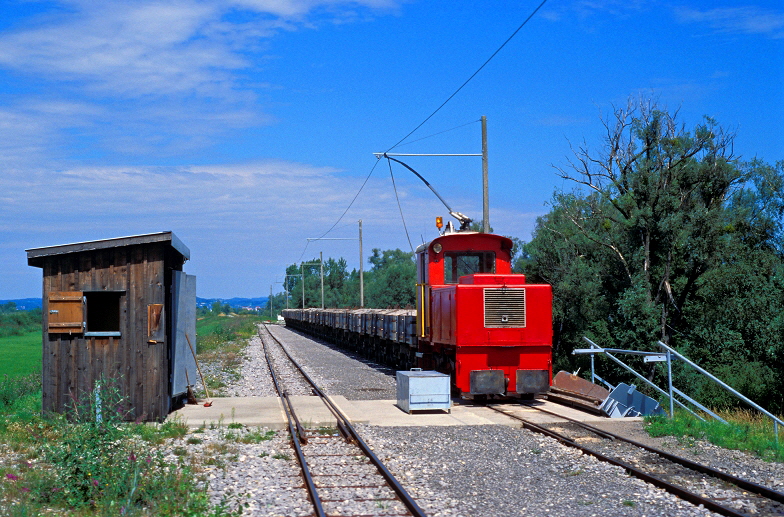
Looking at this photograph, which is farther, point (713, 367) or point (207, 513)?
point (713, 367)

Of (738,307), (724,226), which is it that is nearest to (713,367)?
(738,307)

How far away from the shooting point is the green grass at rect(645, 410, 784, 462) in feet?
31.3

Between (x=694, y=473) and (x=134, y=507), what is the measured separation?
19.4 feet

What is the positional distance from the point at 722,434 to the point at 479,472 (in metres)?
4.14

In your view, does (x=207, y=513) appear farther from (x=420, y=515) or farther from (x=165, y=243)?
(x=165, y=243)

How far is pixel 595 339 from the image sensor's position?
3011 cm

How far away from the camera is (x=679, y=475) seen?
27.4 ft

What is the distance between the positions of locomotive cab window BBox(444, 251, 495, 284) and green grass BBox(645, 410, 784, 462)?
5.44 m

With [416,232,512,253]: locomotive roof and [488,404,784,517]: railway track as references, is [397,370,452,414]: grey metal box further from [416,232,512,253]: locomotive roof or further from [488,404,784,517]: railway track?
[416,232,512,253]: locomotive roof

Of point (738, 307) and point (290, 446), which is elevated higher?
point (738, 307)

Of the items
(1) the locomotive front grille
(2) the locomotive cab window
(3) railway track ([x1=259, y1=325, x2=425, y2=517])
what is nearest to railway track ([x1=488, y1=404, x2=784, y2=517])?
(3) railway track ([x1=259, y1=325, x2=425, y2=517])

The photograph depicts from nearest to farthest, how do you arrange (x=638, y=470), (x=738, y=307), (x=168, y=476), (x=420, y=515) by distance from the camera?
(x=420, y=515)
(x=168, y=476)
(x=638, y=470)
(x=738, y=307)

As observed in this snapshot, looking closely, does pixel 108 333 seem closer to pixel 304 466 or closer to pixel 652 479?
pixel 304 466

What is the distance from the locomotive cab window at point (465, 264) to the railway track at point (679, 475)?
5.53 metres
